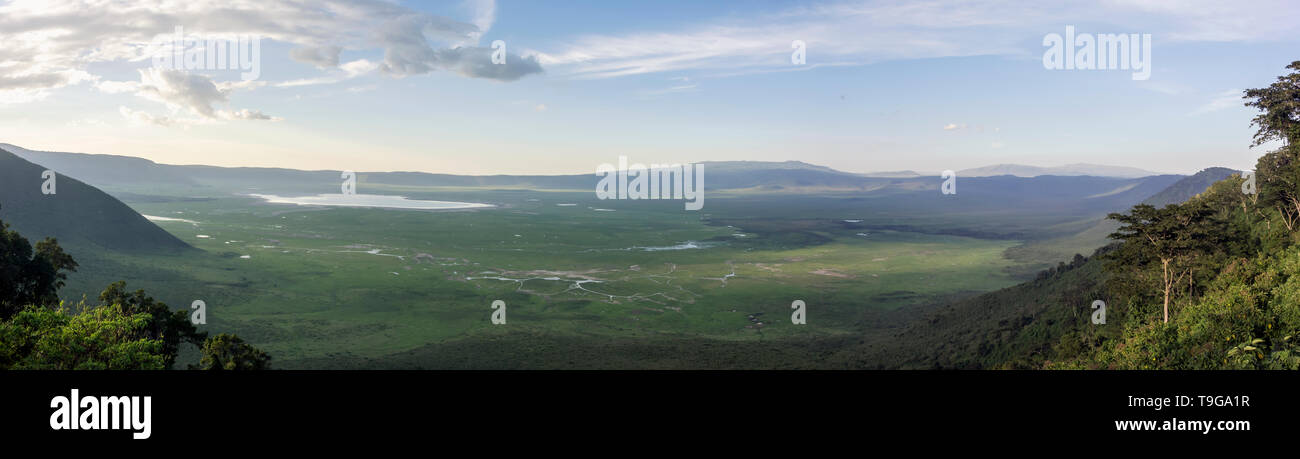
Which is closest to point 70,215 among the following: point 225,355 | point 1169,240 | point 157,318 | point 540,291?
point 540,291

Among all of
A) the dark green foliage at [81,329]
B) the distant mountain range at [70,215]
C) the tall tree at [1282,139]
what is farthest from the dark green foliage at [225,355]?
the distant mountain range at [70,215]

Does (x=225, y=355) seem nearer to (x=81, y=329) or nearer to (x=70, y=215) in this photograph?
(x=81, y=329)

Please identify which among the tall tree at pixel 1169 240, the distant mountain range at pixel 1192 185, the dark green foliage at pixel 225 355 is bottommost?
the dark green foliage at pixel 225 355

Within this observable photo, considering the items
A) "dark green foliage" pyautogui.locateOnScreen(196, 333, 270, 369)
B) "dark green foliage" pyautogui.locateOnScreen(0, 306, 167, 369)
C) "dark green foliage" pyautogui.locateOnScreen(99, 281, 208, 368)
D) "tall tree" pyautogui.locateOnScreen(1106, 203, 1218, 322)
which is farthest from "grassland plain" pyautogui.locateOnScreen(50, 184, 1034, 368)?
"dark green foliage" pyautogui.locateOnScreen(0, 306, 167, 369)

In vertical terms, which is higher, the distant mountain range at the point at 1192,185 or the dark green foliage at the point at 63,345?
the distant mountain range at the point at 1192,185

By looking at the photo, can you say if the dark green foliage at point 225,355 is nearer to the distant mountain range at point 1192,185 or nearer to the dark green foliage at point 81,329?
the dark green foliage at point 81,329

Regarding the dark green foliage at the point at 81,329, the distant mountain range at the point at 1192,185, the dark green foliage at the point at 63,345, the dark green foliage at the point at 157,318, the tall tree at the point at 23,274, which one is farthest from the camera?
the distant mountain range at the point at 1192,185

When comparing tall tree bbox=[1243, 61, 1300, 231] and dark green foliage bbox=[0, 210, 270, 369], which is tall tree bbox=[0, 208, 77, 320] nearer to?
dark green foliage bbox=[0, 210, 270, 369]
